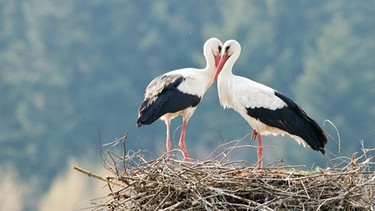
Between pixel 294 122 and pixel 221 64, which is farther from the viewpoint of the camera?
pixel 221 64

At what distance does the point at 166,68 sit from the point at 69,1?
7307mm

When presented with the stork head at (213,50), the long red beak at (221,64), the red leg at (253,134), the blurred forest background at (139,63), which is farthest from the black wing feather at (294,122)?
the blurred forest background at (139,63)

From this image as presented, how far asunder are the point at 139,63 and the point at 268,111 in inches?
1215

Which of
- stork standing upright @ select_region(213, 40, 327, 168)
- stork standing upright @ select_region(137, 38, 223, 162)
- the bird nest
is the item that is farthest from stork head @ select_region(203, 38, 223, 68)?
the bird nest

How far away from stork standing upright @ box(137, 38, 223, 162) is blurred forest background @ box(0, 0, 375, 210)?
19.3 m

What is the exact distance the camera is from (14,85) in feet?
132

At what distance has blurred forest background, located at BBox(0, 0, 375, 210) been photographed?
3262 centimetres

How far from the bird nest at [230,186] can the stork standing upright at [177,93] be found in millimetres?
1643

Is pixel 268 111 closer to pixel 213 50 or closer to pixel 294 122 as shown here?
pixel 294 122

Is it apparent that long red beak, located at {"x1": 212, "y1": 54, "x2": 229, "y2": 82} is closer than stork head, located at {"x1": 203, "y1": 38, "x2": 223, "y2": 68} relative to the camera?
Yes

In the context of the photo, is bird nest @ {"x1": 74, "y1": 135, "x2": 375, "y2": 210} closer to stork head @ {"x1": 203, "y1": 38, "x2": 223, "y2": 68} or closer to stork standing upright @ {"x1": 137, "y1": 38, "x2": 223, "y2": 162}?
stork standing upright @ {"x1": 137, "y1": 38, "x2": 223, "y2": 162}

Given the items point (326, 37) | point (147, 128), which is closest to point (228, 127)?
point (147, 128)

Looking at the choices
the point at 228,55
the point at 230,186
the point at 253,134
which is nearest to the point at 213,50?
the point at 228,55

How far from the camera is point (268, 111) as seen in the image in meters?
9.01
